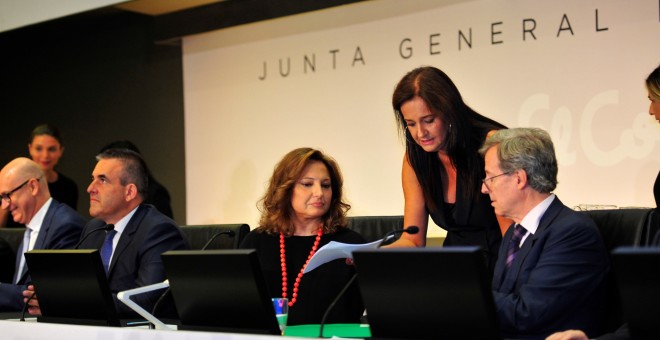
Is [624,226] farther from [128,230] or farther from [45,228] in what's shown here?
[45,228]

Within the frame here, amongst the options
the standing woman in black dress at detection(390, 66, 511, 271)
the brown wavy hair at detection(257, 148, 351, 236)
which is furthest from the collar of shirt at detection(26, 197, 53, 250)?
the standing woman in black dress at detection(390, 66, 511, 271)

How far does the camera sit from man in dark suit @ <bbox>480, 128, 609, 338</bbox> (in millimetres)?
2273

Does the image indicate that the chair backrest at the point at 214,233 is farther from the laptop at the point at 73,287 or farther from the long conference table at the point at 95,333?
the long conference table at the point at 95,333

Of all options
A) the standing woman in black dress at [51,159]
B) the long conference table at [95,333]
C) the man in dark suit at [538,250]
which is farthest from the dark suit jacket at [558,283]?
the standing woman in black dress at [51,159]

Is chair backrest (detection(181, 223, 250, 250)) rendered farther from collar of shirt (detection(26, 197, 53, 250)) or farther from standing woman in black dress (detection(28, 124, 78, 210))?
standing woman in black dress (detection(28, 124, 78, 210))

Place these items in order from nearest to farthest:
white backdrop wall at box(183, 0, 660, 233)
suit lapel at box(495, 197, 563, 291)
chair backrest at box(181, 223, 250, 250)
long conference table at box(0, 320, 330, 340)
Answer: long conference table at box(0, 320, 330, 340), suit lapel at box(495, 197, 563, 291), chair backrest at box(181, 223, 250, 250), white backdrop wall at box(183, 0, 660, 233)

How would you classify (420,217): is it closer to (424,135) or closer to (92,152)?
(424,135)

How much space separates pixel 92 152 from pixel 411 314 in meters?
5.77

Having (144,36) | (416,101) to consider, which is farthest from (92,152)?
(416,101)

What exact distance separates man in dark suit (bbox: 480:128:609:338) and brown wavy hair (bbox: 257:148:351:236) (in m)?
0.96

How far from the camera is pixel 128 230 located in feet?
11.7

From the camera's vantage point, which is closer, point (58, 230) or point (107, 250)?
point (107, 250)

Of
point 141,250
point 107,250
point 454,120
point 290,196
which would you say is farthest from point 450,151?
point 107,250

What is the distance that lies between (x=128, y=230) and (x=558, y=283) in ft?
6.14
